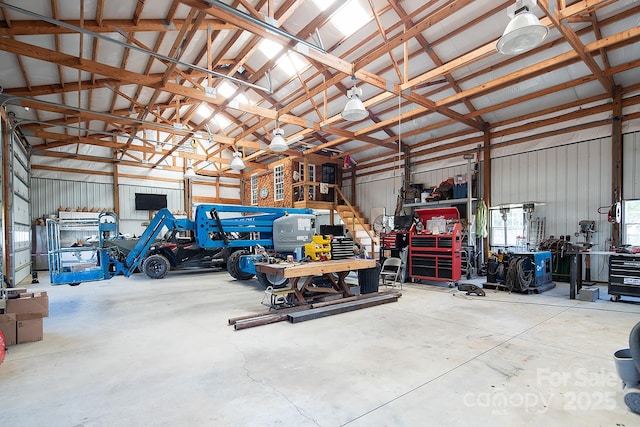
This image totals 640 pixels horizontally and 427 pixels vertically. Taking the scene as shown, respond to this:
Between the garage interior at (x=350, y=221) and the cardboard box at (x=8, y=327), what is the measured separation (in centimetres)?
6

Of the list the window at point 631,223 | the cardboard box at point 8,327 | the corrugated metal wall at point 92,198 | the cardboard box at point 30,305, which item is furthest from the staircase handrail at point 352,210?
the cardboard box at point 8,327

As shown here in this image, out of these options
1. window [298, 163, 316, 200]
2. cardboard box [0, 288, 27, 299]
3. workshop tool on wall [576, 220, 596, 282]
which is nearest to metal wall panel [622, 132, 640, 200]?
workshop tool on wall [576, 220, 596, 282]

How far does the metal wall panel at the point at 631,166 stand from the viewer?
7168 millimetres

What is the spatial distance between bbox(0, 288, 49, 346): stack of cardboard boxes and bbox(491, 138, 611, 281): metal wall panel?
10.8m

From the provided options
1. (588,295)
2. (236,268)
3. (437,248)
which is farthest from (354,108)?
(588,295)

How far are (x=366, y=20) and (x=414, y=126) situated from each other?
181 inches

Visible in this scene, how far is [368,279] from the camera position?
6.03 m

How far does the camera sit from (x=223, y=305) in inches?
219

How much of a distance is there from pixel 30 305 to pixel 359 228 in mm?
10975

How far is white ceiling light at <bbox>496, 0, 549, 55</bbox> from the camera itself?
364 cm

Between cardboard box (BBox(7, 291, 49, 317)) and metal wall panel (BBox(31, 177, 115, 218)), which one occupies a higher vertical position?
metal wall panel (BBox(31, 177, 115, 218))

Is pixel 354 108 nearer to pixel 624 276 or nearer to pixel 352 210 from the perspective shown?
pixel 624 276

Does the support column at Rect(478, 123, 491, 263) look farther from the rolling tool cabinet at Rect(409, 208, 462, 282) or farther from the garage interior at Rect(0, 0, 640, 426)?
the rolling tool cabinet at Rect(409, 208, 462, 282)

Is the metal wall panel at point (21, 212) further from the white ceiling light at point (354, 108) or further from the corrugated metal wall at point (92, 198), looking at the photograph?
the white ceiling light at point (354, 108)
